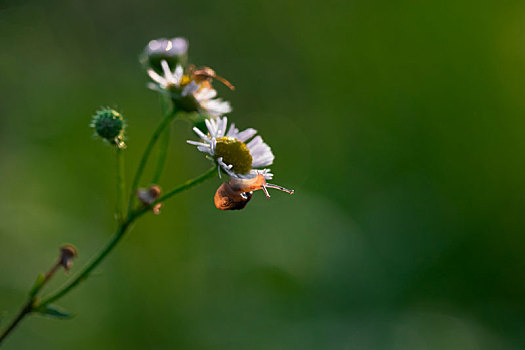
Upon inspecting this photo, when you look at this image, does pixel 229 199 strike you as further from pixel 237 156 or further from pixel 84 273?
pixel 84 273

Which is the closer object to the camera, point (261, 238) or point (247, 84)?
point (261, 238)

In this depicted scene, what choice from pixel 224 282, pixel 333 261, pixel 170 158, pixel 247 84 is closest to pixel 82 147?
pixel 170 158

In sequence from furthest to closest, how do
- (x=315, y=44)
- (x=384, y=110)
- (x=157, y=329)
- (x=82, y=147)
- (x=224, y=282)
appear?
(x=315, y=44) → (x=384, y=110) → (x=82, y=147) → (x=224, y=282) → (x=157, y=329)

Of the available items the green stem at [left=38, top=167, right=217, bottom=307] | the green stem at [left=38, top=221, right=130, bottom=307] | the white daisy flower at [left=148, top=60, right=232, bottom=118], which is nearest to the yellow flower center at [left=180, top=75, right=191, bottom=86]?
the white daisy flower at [left=148, top=60, right=232, bottom=118]

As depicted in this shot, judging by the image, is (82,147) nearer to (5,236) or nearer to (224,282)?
(5,236)

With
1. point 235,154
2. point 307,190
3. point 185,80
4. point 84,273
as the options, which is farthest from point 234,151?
point 307,190

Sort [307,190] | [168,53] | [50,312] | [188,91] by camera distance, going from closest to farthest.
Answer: [50,312]
[188,91]
[168,53]
[307,190]

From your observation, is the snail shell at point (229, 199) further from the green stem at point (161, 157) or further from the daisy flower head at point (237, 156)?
the green stem at point (161, 157)
